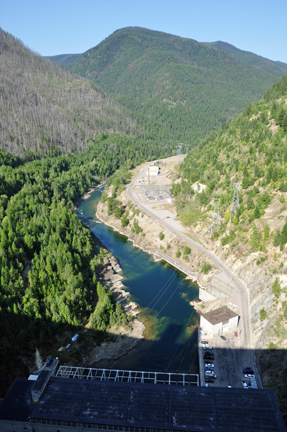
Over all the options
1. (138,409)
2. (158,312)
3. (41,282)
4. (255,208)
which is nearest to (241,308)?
(158,312)

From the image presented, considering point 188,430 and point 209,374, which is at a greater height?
point 188,430

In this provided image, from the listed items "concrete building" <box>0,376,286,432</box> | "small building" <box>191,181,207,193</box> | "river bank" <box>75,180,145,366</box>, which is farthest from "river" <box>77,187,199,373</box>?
"small building" <box>191,181,207,193</box>

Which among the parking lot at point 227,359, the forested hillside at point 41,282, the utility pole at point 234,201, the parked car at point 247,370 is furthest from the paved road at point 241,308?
the forested hillside at point 41,282

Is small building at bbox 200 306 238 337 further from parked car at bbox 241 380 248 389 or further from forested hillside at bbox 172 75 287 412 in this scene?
parked car at bbox 241 380 248 389

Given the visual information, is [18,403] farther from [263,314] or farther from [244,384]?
[263,314]

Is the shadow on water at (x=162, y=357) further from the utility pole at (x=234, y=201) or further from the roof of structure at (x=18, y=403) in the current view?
the utility pole at (x=234, y=201)

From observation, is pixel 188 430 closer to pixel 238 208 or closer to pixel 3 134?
pixel 238 208

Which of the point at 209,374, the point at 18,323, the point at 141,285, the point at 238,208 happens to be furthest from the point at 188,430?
the point at 238,208
